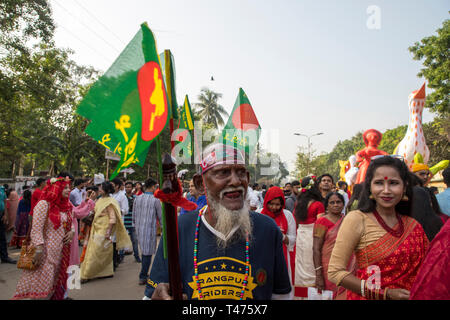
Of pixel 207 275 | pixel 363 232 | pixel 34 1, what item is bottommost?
pixel 207 275

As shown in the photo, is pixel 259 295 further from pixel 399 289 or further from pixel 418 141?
pixel 418 141

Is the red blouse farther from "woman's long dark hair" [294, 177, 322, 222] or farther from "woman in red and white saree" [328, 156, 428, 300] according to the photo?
"woman in red and white saree" [328, 156, 428, 300]

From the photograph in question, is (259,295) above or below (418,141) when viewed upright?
below

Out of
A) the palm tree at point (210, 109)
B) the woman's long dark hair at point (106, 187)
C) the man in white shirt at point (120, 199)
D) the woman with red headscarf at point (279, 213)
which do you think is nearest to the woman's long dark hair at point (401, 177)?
the woman with red headscarf at point (279, 213)

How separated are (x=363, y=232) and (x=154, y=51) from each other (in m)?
1.75

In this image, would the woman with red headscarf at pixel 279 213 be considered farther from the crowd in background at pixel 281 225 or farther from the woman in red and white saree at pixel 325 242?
the woman in red and white saree at pixel 325 242

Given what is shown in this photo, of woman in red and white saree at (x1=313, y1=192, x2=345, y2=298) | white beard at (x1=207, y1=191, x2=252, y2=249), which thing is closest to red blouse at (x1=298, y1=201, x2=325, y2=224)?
woman in red and white saree at (x1=313, y1=192, x2=345, y2=298)

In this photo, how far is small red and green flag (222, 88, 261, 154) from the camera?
638cm

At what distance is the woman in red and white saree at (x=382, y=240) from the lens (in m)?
2.01

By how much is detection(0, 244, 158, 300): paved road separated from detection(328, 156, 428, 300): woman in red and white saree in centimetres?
422

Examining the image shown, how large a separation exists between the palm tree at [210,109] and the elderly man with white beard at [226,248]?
1423 inches

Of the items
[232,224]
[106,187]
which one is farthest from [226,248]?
[106,187]

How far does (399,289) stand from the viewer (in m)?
1.88
